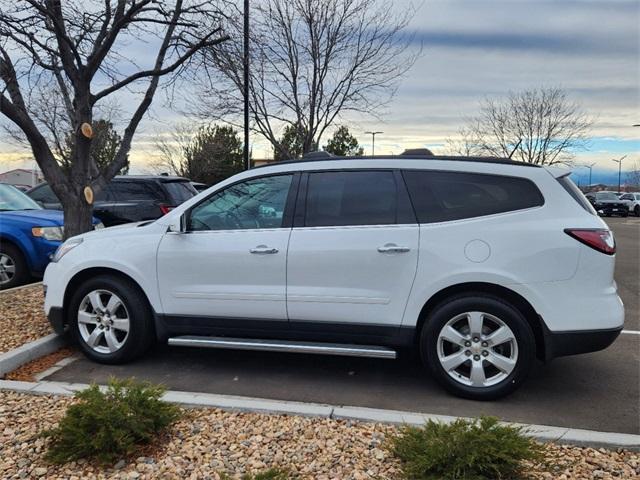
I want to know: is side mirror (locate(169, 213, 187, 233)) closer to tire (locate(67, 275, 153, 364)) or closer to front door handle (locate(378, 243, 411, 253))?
tire (locate(67, 275, 153, 364))

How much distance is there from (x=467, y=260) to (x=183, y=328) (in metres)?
2.35

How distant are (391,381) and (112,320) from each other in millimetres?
2372

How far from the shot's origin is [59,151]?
2331 centimetres

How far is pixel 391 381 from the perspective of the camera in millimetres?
4484

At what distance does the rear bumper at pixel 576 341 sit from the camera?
3.91 m

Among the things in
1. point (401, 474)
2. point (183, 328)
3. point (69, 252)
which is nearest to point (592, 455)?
point (401, 474)

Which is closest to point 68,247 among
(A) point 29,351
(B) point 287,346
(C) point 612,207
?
(A) point 29,351

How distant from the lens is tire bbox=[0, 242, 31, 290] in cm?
779

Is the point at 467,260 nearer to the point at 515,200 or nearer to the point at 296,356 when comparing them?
the point at 515,200

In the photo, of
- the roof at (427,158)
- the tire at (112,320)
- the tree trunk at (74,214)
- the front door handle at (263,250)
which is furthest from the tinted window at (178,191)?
the front door handle at (263,250)

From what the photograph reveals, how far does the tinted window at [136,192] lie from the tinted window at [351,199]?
6.56 m

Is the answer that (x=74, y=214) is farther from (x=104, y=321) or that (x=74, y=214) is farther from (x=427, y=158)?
(x=427, y=158)

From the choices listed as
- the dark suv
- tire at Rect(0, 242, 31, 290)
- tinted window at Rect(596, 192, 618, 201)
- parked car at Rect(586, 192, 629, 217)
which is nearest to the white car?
tire at Rect(0, 242, 31, 290)

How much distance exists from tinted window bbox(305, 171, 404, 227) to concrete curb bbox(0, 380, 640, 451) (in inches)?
54.7
